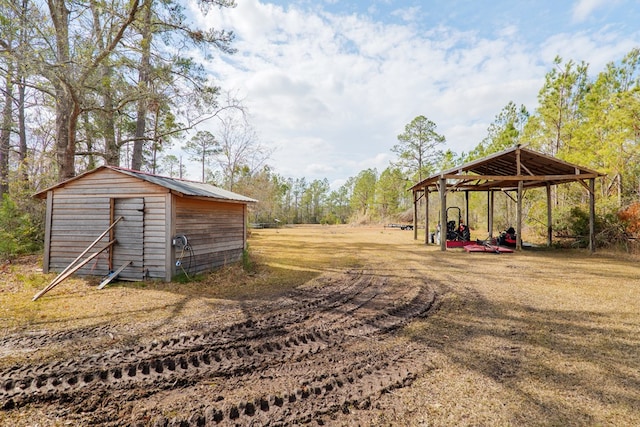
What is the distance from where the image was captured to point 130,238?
674cm

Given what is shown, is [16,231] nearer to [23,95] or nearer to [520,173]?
[23,95]

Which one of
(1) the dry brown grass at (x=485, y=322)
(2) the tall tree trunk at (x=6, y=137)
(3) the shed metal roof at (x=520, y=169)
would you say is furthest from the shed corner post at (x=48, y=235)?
(3) the shed metal roof at (x=520, y=169)

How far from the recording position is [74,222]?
23.1 feet

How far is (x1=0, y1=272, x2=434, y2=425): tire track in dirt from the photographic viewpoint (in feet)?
7.58

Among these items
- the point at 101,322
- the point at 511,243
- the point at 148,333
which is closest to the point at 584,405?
the point at 148,333

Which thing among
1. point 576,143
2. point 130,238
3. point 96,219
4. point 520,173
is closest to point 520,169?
point 520,173

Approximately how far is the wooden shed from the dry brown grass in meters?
0.58

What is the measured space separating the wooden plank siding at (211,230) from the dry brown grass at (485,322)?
29.1 inches

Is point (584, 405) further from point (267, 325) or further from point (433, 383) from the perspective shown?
point (267, 325)

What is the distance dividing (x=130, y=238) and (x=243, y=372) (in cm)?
552

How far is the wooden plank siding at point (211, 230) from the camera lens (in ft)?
23.1

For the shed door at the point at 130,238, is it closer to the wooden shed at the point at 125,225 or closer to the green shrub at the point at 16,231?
the wooden shed at the point at 125,225

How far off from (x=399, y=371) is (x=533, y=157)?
12.1 m

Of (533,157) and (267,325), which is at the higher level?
(533,157)
